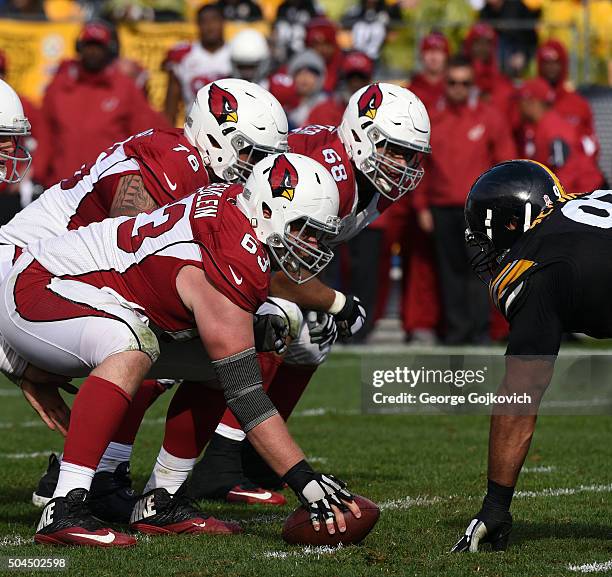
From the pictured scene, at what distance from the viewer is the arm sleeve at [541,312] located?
440 centimetres

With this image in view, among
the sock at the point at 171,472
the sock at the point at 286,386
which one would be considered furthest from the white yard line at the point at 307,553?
the sock at the point at 286,386

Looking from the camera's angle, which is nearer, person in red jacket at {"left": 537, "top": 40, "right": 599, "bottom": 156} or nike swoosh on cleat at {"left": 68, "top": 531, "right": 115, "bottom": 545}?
nike swoosh on cleat at {"left": 68, "top": 531, "right": 115, "bottom": 545}

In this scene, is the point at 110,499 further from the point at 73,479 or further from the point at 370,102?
the point at 370,102

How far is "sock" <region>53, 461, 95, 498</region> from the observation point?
4703 millimetres

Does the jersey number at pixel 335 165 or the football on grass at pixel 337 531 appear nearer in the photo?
the football on grass at pixel 337 531

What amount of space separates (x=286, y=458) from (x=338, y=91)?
8.17 m

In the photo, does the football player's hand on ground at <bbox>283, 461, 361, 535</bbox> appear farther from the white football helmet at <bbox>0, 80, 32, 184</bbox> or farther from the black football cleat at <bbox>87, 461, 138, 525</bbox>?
the white football helmet at <bbox>0, 80, 32, 184</bbox>

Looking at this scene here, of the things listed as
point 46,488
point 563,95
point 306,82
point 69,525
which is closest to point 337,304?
point 46,488

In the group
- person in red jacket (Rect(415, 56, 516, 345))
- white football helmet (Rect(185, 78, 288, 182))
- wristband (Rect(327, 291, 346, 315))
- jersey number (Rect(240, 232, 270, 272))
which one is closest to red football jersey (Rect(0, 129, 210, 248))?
white football helmet (Rect(185, 78, 288, 182))

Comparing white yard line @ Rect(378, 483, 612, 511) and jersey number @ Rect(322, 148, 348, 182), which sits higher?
jersey number @ Rect(322, 148, 348, 182)

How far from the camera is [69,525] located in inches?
184

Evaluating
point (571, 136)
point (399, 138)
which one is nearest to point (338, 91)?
point (571, 136)

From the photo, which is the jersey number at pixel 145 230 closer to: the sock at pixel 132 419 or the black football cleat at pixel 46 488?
the sock at pixel 132 419

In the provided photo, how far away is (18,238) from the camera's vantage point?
5812 mm
